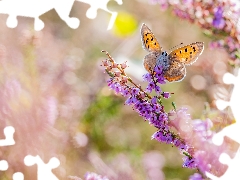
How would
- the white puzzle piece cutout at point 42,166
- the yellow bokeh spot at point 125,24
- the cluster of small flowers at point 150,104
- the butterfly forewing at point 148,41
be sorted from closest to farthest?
the cluster of small flowers at point 150,104, the butterfly forewing at point 148,41, the white puzzle piece cutout at point 42,166, the yellow bokeh spot at point 125,24

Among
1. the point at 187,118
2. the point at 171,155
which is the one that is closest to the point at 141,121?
the point at 171,155

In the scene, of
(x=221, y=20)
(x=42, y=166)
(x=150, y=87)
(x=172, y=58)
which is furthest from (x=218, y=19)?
(x=42, y=166)

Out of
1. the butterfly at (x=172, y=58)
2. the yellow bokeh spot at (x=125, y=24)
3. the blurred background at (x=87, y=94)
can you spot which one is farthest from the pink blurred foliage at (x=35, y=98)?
the butterfly at (x=172, y=58)

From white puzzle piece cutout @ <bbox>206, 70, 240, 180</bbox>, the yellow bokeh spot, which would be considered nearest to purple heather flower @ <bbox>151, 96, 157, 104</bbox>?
white puzzle piece cutout @ <bbox>206, 70, 240, 180</bbox>

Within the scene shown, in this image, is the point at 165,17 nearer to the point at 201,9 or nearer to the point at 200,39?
the point at 200,39

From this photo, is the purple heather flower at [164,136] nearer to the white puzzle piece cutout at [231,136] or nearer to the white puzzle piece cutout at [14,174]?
the white puzzle piece cutout at [231,136]

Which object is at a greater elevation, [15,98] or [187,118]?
[15,98]

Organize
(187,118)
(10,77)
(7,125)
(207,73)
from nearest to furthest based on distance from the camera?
(187,118) < (7,125) < (10,77) < (207,73)
